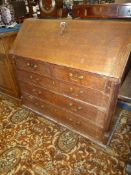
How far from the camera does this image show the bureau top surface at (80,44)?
1.21 metres

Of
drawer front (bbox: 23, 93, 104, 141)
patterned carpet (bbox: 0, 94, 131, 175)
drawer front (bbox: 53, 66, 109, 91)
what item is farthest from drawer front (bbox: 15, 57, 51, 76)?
patterned carpet (bbox: 0, 94, 131, 175)

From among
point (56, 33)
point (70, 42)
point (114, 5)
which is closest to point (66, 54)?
point (70, 42)

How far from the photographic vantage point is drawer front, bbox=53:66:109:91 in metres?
1.27

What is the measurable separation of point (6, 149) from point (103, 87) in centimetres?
133

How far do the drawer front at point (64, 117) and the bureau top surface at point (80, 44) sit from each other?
65 centimetres

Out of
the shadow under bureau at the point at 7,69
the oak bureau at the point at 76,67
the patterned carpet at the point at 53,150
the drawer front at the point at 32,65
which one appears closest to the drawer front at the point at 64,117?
the oak bureau at the point at 76,67

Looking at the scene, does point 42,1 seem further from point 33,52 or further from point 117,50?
point 117,50

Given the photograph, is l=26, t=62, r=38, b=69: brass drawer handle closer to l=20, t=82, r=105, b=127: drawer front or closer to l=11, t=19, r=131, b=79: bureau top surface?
l=11, t=19, r=131, b=79: bureau top surface

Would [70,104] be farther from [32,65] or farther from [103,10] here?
[103,10]

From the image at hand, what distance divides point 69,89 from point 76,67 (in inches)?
11.3

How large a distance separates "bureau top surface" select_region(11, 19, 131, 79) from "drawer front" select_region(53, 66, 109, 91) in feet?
0.16

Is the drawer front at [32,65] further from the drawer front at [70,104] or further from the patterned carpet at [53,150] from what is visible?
the patterned carpet at [53,150]

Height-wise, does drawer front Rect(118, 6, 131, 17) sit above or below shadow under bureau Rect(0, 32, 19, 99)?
above

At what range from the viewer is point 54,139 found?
1.81 metres
